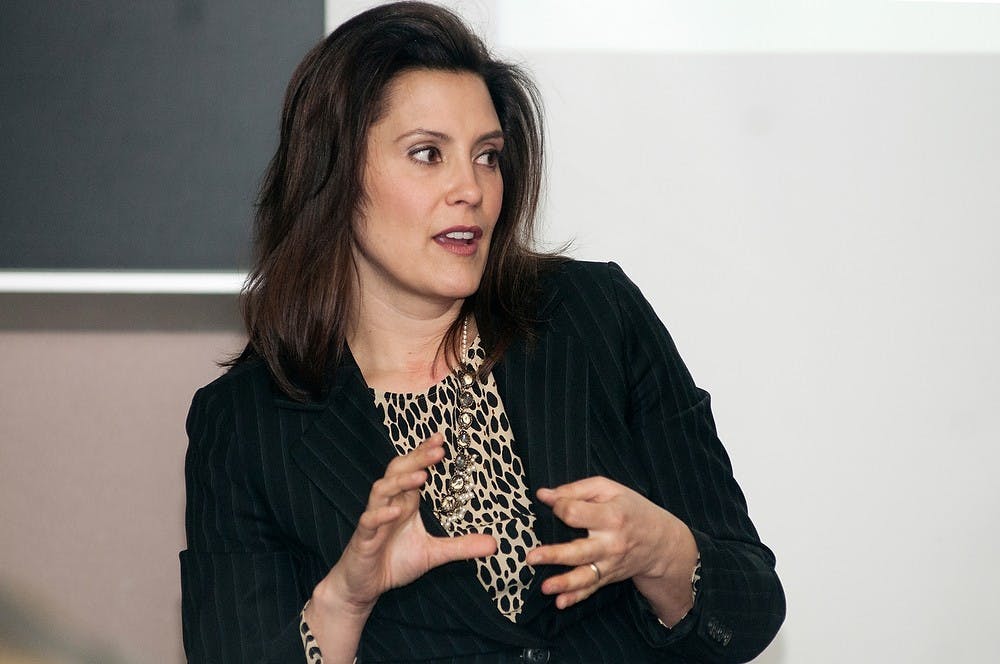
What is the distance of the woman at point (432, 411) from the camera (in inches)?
68.4

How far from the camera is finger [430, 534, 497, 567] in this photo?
145 centimetres

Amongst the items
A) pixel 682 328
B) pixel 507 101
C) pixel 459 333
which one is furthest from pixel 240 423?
pixel 682 328

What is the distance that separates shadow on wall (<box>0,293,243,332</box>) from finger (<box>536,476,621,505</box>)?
1322 millimetres

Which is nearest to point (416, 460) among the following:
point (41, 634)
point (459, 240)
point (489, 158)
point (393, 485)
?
point (393, 485)

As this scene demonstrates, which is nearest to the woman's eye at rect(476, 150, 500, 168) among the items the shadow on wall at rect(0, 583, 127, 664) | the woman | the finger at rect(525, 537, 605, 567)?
the woman

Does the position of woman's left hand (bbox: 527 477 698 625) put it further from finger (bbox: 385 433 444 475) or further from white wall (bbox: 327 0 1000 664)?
white wall (bbox: 327 0 1000 664)

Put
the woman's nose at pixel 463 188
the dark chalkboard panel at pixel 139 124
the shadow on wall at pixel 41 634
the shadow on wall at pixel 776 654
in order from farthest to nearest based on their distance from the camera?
the shadow on wall at pixel 41 634, the shadow on wall at pixel 776 654, the dark chalkboard panel at pixel 139 124, the woman's nose at pixel 463 188

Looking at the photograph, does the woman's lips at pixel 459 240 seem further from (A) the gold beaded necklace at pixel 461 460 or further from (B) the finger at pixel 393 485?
(B) the finger at pixel 393 485

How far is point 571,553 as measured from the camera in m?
1.37

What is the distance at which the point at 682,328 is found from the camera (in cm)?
240

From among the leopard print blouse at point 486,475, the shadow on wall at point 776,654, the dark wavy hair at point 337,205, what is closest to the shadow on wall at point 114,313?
the dark wavy hair at point 337,205

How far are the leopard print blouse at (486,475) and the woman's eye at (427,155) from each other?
0.30m

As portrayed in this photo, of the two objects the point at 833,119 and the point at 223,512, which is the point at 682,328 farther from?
the point at 223,512

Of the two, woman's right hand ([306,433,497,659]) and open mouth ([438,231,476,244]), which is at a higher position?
open mouth ([438,231,476,244])
